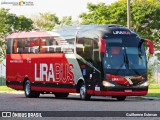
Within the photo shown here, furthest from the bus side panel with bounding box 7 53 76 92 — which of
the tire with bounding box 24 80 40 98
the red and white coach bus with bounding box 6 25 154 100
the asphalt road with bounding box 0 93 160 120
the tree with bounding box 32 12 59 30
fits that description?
the tree with bounding box 32 12 59 30

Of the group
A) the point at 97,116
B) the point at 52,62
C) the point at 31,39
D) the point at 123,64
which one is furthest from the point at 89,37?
the point at 97,116

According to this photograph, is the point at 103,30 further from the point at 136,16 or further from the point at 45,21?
the point at 45,21

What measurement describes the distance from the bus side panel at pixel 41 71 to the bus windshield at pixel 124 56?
2798mm

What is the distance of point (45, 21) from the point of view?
80.6 metres

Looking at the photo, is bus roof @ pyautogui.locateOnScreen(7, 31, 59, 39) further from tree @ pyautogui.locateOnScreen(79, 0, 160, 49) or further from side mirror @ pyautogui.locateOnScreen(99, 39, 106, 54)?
tree @ pyautogui.locateOnScreen(79, 0, 160, 49)

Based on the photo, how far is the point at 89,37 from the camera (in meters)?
30.4

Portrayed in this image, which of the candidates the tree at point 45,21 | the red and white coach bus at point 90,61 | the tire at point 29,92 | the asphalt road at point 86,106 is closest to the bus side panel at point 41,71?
the red and white coach bus at point 90,61

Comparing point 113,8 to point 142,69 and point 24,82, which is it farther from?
point 142,69

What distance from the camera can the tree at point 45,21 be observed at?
79312 millimetres

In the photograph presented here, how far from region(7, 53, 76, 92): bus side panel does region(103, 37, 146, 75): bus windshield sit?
2798 mm

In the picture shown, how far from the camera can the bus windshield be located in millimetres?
29734

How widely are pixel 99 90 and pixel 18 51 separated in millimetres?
8631

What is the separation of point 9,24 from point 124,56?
149 feet

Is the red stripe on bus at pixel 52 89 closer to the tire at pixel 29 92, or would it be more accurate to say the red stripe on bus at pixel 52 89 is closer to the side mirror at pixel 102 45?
the tire at pixel 29 92
